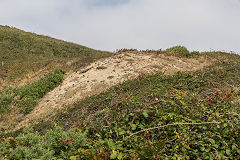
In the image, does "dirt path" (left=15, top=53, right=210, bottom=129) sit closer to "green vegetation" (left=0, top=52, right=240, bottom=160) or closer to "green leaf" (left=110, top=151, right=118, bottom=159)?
"green vegetation" (left=0, top=52, right=240, bottom=160)

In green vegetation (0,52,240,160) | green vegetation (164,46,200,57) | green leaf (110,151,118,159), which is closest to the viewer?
green leaf (110,151,118,159)

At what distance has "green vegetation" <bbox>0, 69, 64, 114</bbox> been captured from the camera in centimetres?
1120

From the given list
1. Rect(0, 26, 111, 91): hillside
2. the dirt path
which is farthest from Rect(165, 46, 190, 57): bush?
Rect(0, 26, 111, 91): hillside

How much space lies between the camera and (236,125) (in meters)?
3.71

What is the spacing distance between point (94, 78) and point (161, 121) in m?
8.17

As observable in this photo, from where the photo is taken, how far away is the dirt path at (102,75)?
33.3 ft

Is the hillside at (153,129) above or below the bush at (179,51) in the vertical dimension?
below

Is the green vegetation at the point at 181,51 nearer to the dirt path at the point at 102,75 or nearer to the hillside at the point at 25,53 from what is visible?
the dirt path at the point at 102,75

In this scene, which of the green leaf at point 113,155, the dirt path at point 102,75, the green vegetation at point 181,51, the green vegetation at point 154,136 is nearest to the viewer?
the green leaf at point 113,155

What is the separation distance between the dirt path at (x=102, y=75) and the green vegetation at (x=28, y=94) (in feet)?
1.39

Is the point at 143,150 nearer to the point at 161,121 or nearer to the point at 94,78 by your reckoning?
the point at 161,121

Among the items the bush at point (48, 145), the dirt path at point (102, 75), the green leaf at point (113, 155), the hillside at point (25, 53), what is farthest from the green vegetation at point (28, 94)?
the green leaf at point (113, 155)

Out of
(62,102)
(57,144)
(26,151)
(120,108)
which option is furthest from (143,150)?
(62,102)

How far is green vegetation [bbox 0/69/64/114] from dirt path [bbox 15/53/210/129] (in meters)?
0.42
